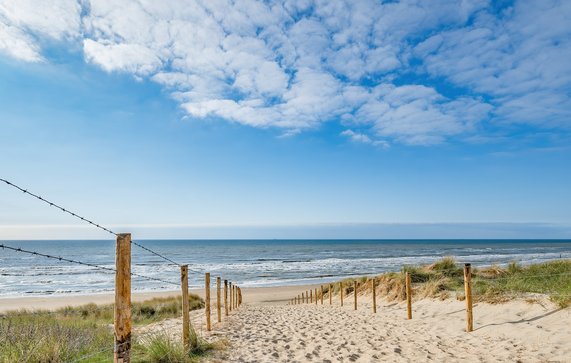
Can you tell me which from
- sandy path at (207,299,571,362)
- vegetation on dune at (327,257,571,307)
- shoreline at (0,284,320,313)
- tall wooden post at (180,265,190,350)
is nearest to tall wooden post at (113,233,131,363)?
tall wooden post at (180,265,190,350)

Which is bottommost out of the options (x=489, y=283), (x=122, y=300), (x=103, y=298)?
(x=103, y=298)

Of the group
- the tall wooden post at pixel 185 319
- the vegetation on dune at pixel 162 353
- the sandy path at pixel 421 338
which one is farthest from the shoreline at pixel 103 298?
the vegetation on dune at pixel 162 353

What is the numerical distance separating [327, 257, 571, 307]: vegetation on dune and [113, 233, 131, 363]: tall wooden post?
8.23m

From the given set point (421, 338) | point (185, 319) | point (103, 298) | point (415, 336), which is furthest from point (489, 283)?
point (103, 298)

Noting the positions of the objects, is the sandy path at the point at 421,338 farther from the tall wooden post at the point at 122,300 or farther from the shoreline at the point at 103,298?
the shoreline at the point at 103,298

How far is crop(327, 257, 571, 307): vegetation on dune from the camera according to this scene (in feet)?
31.0

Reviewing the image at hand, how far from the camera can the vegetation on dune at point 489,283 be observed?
31.0 ft

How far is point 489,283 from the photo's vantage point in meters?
11.1

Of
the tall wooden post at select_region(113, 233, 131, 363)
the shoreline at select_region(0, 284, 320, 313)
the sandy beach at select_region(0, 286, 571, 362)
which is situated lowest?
the shoreline at select_region(0, 284, 320, 313)

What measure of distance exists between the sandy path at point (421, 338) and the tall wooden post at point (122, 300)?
2.66 metres

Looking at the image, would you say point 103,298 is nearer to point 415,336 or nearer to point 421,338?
point 415,336

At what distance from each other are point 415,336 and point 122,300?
6.55 m

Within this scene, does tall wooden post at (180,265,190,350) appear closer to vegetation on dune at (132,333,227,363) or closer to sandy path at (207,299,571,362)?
vegetation on dune at (132,333,227,363)

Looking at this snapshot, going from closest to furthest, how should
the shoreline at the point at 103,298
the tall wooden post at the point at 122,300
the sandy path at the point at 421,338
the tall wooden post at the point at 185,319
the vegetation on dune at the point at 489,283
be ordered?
the tall wooden post at the point at 122,300
the sandy path at the point at 421,338
the tall wooden post at the point at 185,319
the vegetation on dune at the point at 489,283
the shoreline at the point at 103,298
